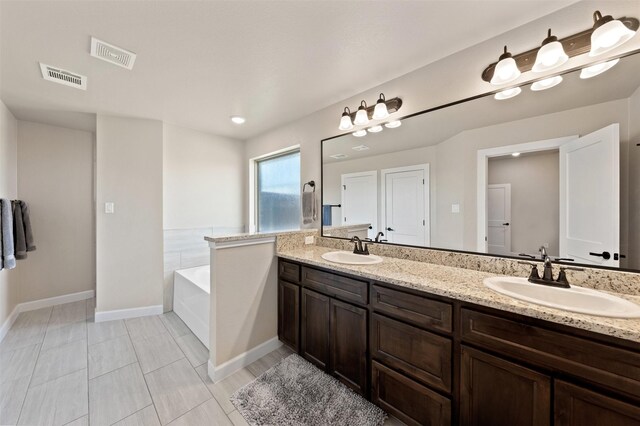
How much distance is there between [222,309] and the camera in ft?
6.09

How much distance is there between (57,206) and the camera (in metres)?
3.13

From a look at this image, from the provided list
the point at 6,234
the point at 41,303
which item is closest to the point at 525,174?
the point at 6,234

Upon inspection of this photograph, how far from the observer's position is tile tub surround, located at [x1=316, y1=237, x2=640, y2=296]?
114cm

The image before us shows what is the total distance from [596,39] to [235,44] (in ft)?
6.41

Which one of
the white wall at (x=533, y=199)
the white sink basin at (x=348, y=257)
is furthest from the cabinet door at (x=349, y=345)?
the white wall at (x=533, y=199)

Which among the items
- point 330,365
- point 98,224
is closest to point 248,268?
point 330,365

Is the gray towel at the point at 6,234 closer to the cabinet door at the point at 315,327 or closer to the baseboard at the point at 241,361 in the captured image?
the baseboard at the point at 241,361

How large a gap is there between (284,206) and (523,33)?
108 inches

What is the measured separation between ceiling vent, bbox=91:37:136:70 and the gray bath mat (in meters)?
2.47

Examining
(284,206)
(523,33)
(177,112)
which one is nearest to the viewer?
(523,33)

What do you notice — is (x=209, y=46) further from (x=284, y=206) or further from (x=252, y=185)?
(x=252, y=185)

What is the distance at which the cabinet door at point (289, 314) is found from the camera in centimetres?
201

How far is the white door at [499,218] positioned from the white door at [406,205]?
1.30 feet

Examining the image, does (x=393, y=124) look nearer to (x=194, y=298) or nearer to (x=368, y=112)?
(x=368, y=112)
